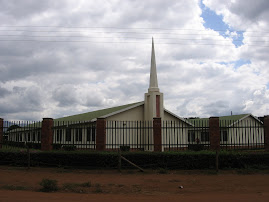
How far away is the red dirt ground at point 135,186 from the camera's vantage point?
7383mm

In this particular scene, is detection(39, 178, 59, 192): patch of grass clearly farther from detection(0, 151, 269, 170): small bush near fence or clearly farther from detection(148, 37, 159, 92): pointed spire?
detection(148, 37, 159, 92): pointed spire

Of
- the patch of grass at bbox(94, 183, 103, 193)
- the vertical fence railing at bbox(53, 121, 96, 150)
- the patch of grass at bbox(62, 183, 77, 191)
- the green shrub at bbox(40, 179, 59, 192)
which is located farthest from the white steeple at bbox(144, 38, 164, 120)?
the green shrub at bbox(40, 179, 59, 192)

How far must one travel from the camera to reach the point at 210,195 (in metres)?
7.75

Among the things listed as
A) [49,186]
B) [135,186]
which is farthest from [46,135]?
[135,186]

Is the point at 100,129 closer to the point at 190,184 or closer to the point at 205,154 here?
the point at 205,154

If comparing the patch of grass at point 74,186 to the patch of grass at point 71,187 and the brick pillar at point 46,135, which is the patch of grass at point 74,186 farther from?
the brick pillar at point 46,135

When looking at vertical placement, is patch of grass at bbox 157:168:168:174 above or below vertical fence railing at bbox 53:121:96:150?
below

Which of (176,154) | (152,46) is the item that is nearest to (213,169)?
(176,154)

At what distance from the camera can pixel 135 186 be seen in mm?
9062

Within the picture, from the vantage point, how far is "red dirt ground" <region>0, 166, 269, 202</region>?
738cm

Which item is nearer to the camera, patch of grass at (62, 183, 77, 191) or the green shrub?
the green shrub

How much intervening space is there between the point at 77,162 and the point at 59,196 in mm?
5484

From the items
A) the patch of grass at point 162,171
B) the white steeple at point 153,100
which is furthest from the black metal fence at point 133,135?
the patch of grass at point 162,171

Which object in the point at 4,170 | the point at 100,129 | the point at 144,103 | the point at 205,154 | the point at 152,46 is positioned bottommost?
the point at 4,170
